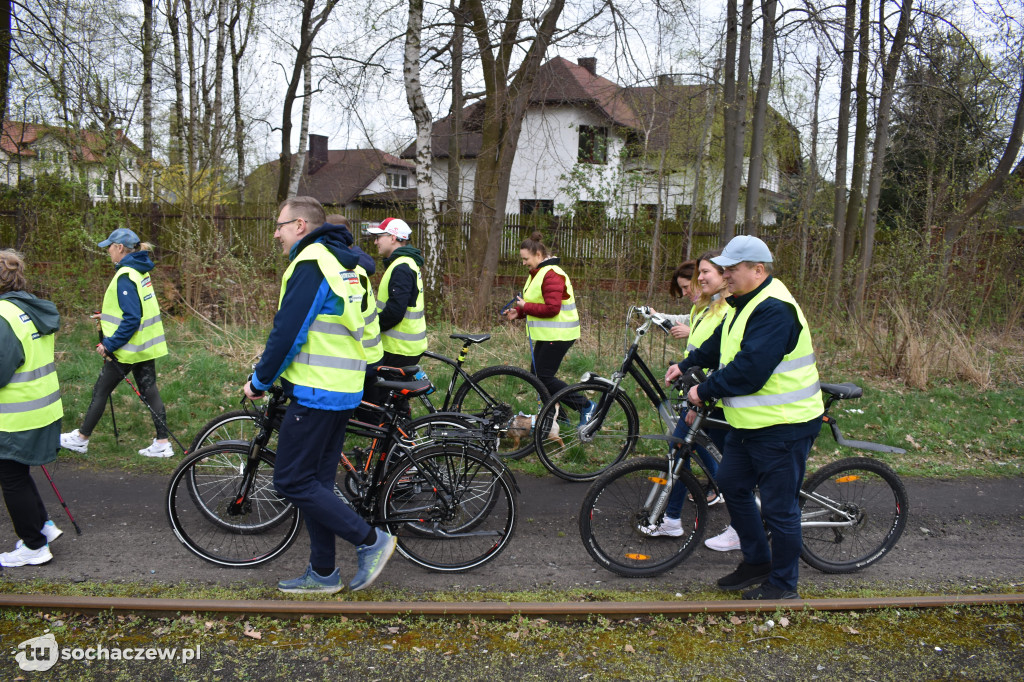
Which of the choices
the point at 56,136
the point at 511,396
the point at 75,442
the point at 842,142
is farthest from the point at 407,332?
the point at 842,142

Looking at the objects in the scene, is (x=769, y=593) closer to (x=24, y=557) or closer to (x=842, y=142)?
(x=24, y=557)

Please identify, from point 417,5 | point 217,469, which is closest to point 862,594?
point 217,469

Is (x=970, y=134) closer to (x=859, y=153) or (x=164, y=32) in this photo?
(x=859, y=153)

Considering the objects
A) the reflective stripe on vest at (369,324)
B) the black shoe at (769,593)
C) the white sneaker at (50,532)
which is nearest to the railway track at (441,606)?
the black shoe at (769,593)

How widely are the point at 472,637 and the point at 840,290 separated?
955 cm

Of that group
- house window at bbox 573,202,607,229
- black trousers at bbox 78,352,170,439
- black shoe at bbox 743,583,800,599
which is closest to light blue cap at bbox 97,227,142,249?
black trousers at bbox 78,352,170,439

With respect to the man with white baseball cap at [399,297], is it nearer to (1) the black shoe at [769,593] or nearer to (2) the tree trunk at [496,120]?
(1) the black shoe at [769,593]

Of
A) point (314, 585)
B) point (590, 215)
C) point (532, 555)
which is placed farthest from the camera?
point (590, 215)

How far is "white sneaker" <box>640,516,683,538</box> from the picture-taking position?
4750mm

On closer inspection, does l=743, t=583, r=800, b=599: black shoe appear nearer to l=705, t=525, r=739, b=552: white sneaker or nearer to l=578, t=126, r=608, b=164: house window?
A: l=705, t=525, r=739, b=552: white sneaker

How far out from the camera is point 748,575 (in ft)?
14.6

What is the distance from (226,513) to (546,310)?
3.23 meters

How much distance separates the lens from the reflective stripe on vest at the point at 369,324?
173 inches

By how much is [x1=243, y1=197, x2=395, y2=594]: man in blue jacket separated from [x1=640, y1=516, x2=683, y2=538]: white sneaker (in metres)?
1.87
